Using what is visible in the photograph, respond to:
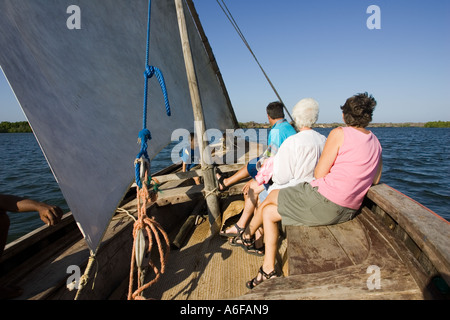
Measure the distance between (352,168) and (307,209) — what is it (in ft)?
1.80

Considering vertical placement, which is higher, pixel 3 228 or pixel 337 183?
pixel 337 183

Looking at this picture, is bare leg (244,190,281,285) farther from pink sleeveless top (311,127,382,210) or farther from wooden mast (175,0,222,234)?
wooden mast (175,0,222,234)

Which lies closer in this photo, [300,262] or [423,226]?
[423,226]

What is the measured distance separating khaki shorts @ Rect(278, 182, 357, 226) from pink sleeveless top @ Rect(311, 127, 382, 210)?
77 mm

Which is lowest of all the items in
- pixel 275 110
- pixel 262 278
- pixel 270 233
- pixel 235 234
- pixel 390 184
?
pixel 390 184

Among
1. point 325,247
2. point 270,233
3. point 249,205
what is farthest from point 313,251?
point 249,205

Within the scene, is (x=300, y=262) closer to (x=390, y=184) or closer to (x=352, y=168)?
(x=352, y=168)

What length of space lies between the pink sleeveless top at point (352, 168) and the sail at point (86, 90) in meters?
2.03

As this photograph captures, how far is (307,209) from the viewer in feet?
7.15

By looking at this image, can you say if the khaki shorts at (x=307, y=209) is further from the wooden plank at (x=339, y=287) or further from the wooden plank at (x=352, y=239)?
the wooden plank at (x=339, y=287)

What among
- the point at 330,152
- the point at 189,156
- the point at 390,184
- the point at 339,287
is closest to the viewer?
the point at 339,287

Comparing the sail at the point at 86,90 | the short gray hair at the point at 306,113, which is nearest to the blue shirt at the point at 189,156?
the sail at the point at 86,90

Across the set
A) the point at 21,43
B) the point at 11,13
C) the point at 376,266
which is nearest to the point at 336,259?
the point at 376,266

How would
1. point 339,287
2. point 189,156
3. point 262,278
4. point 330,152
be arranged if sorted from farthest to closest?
point 189,156 → point 262,278 → point 330,152 → point 339,287
